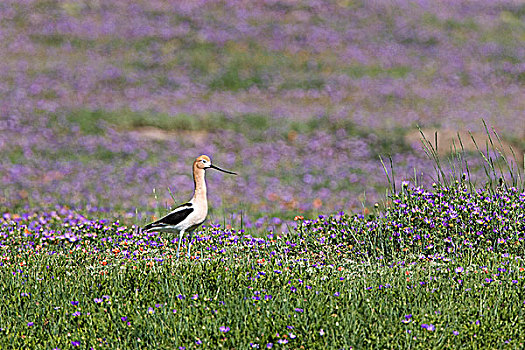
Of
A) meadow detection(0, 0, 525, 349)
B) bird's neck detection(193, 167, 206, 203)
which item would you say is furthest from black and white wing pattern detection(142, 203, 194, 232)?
meadow detection(0, 0, 525, 349)

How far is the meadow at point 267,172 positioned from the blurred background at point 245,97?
9 centimetres

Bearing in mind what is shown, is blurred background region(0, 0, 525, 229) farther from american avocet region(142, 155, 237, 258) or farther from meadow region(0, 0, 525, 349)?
american avocet region(142, 155, 237, 258)

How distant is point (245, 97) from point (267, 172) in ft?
24.8

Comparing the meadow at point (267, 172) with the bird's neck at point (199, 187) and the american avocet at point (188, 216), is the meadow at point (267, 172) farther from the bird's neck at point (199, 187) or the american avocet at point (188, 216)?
the bird's neck at point (199, 187)

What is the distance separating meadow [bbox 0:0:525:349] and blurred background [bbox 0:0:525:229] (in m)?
0.09

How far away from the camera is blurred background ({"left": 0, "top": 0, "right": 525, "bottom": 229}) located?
512 inches

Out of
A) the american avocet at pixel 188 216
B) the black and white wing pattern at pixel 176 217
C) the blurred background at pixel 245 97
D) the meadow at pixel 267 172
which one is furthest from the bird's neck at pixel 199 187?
the blurred background at pixel 245 97

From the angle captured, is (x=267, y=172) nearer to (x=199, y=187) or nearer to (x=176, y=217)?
(x=199, y=187)

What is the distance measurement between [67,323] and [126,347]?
58cm

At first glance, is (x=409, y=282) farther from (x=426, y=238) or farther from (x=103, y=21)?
(x=103, y=21)

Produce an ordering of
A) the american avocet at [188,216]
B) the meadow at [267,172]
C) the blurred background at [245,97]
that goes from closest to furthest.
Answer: the meadow at [267,172], the american avocet at [188,216], the blurred background at [245,97]

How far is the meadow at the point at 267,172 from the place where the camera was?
16.1ft

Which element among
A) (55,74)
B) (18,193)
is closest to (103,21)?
(55,74)

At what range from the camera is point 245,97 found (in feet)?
70.9
